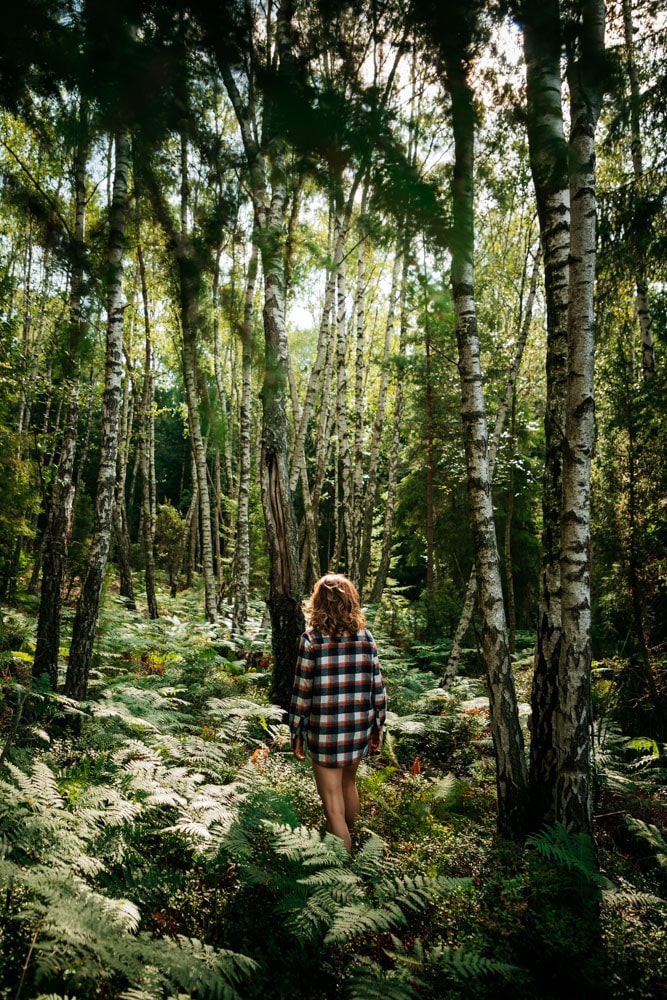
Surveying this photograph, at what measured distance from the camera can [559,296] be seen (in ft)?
11.1

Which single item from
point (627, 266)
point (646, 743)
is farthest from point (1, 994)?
point (627, 266)

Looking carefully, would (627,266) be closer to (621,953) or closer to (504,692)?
(504,692)

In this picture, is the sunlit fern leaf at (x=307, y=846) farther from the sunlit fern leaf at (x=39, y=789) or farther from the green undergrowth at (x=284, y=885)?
the sunlit fern leaf at (x=39, y=789)

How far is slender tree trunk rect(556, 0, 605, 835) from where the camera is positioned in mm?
3051

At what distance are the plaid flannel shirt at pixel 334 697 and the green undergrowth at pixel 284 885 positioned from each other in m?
0.44

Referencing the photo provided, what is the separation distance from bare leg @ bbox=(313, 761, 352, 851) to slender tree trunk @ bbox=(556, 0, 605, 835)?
133 cm

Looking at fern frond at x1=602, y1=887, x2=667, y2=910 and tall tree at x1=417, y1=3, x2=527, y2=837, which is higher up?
→ tall tree at x1=417, y1=3, x2=527, y2=837

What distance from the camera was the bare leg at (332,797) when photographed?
3.13 metres

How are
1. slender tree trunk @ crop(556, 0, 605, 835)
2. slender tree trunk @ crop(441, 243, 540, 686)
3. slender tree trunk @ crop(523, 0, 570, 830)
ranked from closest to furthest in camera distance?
slender tree trunk @ crop(556, 0, 605, 835) < slender tree trunk @ crop(523, 0, 570, 830) < slender tree trunk @ crop(441, 243, 540, 686)

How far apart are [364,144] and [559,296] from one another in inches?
112

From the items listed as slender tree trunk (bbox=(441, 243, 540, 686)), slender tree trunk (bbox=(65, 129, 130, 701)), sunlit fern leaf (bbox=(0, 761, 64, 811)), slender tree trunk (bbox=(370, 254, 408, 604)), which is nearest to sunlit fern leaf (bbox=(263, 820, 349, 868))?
sunlit fern leaf (bbox=(0, 761, 64, 811))

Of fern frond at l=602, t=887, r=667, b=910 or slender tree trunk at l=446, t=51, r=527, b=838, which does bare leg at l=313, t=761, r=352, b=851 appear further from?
fern frond at l=602, t=887, r=667, b=910

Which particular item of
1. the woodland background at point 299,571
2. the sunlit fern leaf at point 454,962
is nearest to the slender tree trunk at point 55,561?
the woodland background at point 299,571

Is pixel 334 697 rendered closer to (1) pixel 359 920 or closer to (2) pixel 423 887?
(2) pixel 423 887
